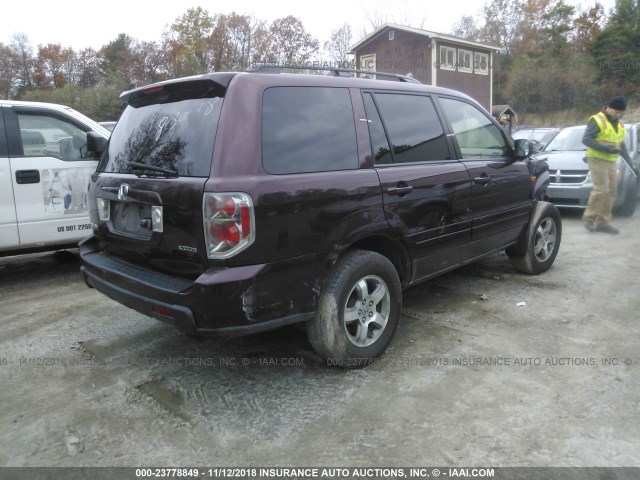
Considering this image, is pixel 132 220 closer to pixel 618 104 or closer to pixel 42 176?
pixel 42 176

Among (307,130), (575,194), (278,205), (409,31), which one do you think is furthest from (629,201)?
(409,31)

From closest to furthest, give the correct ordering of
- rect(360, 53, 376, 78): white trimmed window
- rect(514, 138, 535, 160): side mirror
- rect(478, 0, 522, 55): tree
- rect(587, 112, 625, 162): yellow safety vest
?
rect(514, 138, 535, 160): side mirror < rect(587, 112, 625, 162): yellow safety vest < rect(360, 53, 376, 78): white trimmed window < rect(478, 0, 522, 55): tree

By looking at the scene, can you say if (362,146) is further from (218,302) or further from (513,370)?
(513,370)

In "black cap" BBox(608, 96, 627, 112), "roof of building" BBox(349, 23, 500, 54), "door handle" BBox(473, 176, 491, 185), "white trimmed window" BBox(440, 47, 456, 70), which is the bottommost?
"door handle" BBox(473, 176, 491, 185)

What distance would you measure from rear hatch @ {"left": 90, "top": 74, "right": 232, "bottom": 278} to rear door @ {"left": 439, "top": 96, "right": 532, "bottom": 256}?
7.08 ft

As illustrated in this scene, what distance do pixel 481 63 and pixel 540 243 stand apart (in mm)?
34116

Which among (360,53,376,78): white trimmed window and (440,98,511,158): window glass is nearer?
(440,98,511,158): window glass

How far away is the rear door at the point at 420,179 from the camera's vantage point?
347 cm

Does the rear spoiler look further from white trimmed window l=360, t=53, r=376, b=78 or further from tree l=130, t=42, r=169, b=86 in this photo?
tree l=130, t=42, r=169, b=86

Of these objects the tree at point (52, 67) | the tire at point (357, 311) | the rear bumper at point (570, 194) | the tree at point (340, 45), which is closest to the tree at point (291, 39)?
the tree at point (340, 45)

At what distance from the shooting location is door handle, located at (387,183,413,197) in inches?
134

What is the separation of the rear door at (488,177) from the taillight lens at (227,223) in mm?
2247

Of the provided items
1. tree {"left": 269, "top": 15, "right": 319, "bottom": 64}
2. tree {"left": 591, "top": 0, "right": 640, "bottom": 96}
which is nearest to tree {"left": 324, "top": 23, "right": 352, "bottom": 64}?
tree {"left": 269, "top": 15, "right": 319, "bottom": 64}

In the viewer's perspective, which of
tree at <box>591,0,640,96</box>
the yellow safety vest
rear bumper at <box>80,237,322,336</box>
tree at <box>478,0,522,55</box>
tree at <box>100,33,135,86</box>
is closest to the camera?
rear bumper at <box>80,237,322,336</box>
